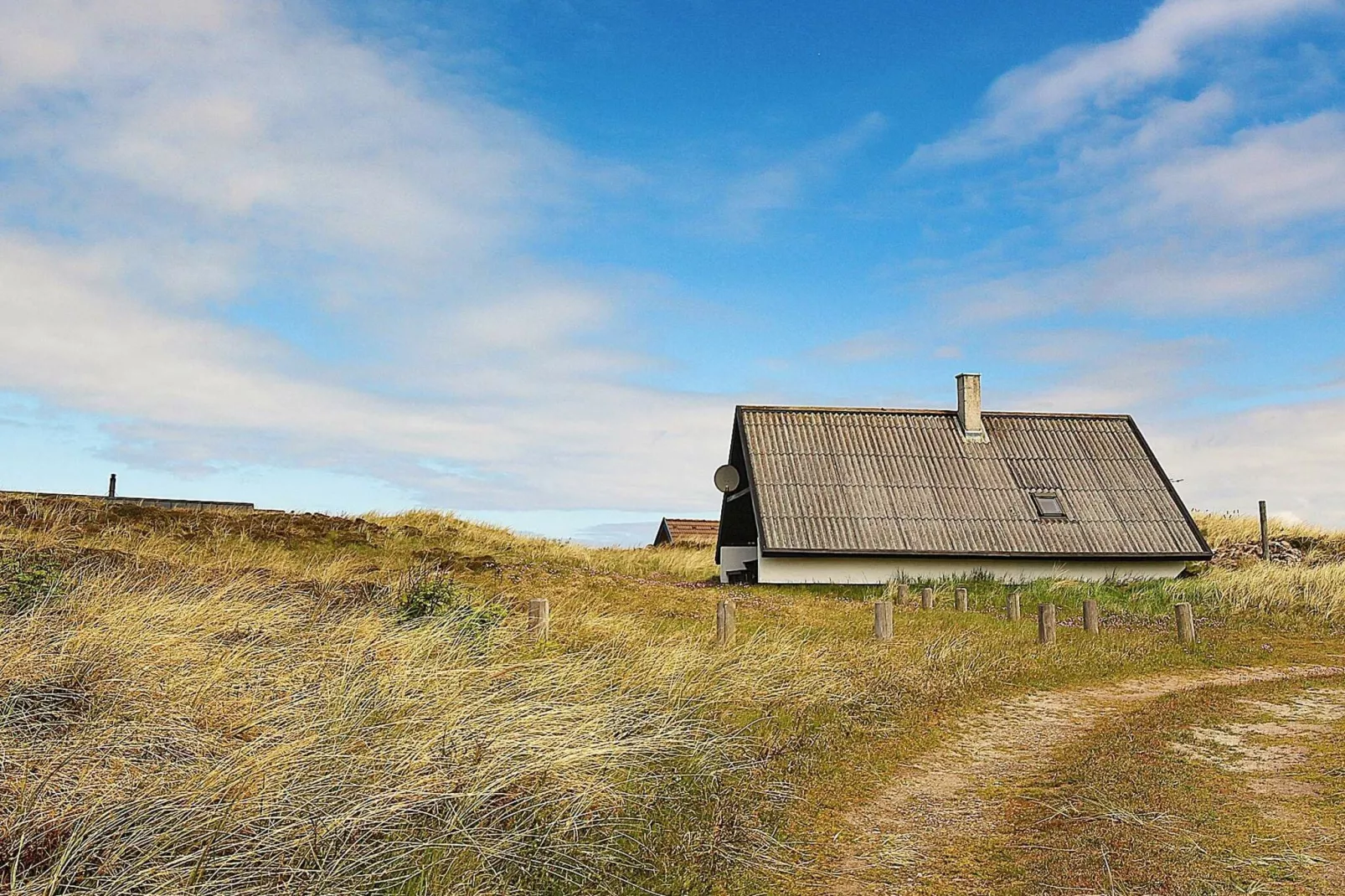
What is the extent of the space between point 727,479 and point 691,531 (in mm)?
18870

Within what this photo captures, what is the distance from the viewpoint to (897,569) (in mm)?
27141

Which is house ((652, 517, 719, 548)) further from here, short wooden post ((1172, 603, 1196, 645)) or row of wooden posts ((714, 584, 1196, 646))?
short wooden post ((1172, 603, 1196, 645))

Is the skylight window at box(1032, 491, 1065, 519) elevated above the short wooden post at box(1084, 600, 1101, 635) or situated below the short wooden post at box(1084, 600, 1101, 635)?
above

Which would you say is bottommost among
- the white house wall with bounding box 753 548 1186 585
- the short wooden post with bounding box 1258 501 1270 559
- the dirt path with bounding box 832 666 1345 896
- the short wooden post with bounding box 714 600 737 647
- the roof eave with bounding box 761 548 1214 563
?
the dirt path with bounding box 832 666 1345 896

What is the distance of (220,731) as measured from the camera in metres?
→ 6.68

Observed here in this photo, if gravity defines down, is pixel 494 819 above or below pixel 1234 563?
below

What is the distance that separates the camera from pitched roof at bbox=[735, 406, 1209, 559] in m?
27.3

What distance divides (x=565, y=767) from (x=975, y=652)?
9.08m

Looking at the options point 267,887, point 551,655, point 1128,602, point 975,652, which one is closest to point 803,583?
point 1128,602

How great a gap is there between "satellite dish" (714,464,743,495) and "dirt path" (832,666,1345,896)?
58.8 feet

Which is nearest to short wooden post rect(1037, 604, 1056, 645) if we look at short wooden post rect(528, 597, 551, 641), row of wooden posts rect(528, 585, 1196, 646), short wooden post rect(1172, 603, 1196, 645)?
row of wooden posts rect(528, 585, 1196, 646)

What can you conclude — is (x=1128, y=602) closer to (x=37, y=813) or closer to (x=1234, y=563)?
(x=1234, y=563)

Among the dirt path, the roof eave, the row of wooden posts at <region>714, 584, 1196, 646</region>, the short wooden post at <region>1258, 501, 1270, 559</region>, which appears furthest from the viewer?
the short wooden post at <region>1258, 501, 1270, 559</region>

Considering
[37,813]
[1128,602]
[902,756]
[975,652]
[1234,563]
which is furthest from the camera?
[1234,563]
